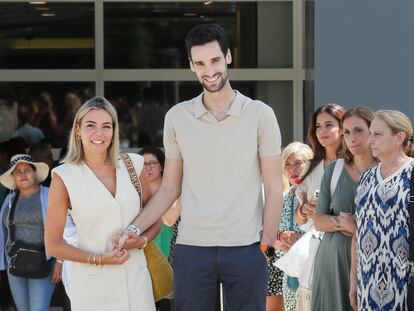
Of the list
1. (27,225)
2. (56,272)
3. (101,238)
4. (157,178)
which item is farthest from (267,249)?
(27,225)

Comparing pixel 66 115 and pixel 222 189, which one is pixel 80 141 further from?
pixel 66 115

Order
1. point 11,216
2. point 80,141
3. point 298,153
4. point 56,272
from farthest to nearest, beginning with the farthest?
point 11,216, point 56,272, point 298,153, point 80,141

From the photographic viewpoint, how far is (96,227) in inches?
217

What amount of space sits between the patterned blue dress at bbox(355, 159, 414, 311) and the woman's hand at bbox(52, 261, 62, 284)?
13.0 ft

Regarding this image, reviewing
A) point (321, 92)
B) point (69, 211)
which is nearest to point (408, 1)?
point (321, 92)

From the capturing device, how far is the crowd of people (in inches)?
202

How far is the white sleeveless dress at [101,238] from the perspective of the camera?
550 cm

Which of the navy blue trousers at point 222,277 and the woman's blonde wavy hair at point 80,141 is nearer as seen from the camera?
the navy blue trousers at point 222,277

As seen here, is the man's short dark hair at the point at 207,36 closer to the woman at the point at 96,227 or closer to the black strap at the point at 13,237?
the woman at the point at 96,227

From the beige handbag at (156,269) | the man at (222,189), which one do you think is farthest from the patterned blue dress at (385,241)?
the beige handbag at (156,269)

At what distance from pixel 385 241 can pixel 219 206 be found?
129cm

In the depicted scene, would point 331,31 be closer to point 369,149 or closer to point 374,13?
point 374,13

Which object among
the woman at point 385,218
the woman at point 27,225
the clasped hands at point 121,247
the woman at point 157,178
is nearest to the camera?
the clasped hands at point 121,247

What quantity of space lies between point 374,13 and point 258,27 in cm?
276
